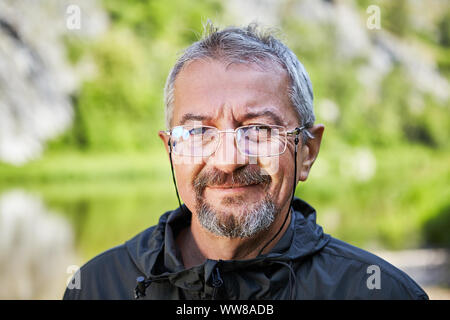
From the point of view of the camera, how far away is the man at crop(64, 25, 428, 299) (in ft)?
4.09

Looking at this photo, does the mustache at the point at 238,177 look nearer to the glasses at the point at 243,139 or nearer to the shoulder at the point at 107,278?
the glasses at the point at 243,139

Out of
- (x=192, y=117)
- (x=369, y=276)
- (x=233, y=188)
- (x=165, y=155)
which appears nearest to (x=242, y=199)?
(x=233, y=188)

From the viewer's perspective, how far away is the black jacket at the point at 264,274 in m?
1.23

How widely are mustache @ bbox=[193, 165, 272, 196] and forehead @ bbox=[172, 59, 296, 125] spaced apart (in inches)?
5.8

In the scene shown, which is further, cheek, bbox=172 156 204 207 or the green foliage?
the green foliage

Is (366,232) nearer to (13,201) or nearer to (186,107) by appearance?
(13,201)

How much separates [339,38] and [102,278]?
5.63 m

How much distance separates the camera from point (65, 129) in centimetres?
540

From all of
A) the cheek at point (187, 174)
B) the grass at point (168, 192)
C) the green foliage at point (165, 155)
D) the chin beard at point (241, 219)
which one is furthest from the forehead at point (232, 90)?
the grass at point (168, 192)

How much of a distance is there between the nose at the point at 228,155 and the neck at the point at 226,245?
214mm

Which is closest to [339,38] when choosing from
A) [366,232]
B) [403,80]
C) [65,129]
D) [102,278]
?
[403,80]

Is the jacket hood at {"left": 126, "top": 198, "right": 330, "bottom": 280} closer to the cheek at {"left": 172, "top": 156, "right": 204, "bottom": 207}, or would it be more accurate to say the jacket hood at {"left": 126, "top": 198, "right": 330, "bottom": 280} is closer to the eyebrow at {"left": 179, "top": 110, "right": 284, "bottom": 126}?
the cheek at {"left": 172, "top": 156, "right": 204, "bottom": 207}

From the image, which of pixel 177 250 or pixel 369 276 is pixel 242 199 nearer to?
pixel 177 250

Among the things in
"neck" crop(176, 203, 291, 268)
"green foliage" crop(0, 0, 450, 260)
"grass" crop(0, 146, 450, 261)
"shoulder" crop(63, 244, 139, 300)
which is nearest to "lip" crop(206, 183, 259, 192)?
"neck" crop(176, 203, 291, 268)
